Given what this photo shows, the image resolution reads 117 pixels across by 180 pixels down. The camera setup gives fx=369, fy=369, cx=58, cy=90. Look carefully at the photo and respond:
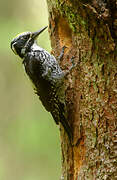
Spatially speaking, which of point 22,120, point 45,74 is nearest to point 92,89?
point 45,74

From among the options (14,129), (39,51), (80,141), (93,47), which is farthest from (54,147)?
(93,47)

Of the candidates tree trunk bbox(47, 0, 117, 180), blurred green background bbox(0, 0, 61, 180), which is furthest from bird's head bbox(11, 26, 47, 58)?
blurred green background bbox(0, 0, 61, 180)

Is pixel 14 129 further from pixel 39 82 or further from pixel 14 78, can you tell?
pixel 39 82

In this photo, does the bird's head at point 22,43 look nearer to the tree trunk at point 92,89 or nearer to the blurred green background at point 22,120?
the tree trunk at point 92,89

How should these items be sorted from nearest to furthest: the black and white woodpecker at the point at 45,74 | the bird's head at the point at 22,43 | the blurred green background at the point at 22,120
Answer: the black and white woodpecker at the point at 45,74 < the bird's head at the point at 22,43 < the blurred green background at the point at 22,120

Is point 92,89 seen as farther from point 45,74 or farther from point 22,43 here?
point 22,43

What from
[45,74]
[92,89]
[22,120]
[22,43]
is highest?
[22,43]

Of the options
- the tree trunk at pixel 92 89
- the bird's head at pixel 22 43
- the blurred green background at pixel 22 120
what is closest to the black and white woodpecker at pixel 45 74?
the bird's head at pixel 22 43
